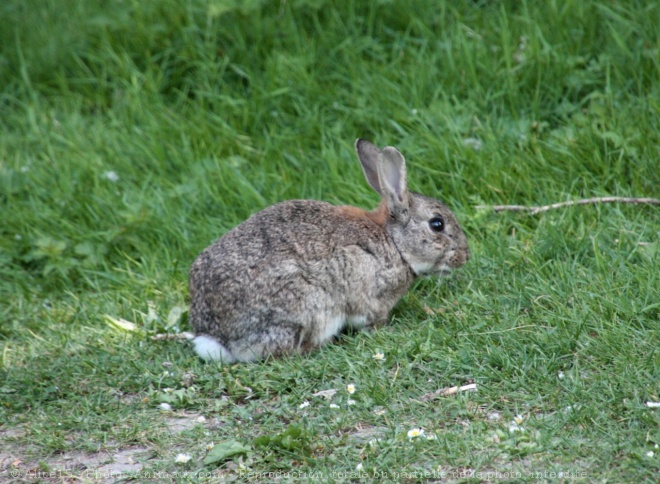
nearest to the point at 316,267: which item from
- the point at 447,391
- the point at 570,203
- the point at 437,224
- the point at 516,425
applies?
the point at 437,224

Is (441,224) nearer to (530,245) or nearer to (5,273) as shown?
(530,245)

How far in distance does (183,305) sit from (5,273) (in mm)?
1590

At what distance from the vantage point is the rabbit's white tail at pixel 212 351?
5246mm

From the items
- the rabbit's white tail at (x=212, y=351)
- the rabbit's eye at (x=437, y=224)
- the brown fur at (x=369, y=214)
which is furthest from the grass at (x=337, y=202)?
the brown fur at (x=369, y=214)

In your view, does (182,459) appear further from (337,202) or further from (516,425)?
(337,202)

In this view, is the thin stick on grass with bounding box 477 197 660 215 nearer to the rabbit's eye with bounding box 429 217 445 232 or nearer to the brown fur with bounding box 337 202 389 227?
the rabbit's eye with bounding box 429 217 445 232

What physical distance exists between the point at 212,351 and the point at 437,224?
1612 mm

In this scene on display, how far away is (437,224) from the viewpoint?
19.0 feet

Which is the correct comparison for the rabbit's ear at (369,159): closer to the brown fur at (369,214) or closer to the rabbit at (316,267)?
the rabbit at (316,267)

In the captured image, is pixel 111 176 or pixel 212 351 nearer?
pixel 212 351

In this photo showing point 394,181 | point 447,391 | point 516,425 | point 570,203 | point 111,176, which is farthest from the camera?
point 111,176

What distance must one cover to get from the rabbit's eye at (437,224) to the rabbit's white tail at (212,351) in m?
1.50

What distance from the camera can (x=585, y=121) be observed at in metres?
6.55

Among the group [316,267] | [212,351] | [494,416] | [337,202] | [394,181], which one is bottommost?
[212,351]
